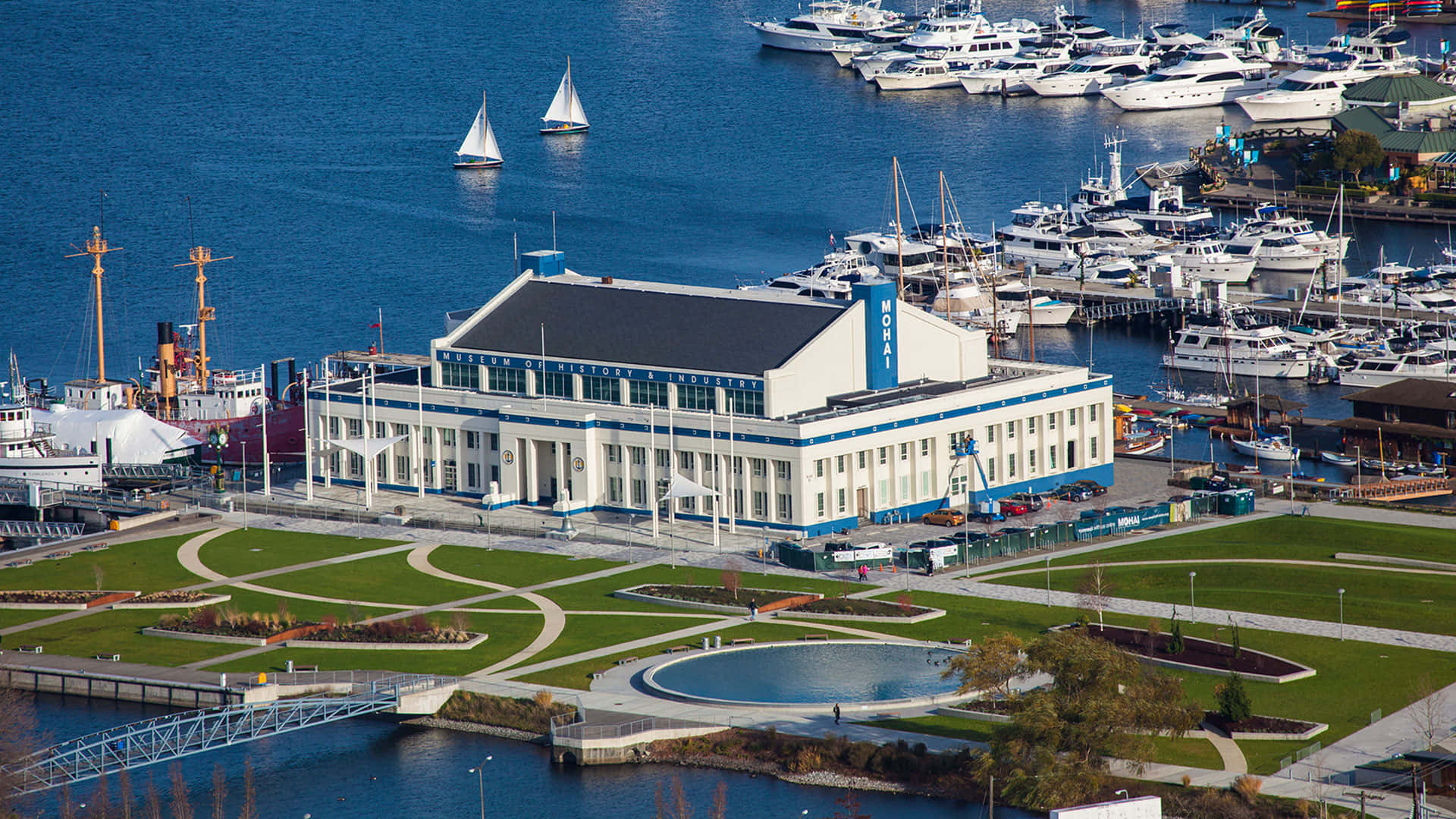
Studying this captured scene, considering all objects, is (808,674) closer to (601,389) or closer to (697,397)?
(697,397)

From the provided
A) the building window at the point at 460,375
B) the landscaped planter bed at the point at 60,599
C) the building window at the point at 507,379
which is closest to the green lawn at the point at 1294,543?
the building window at the point at 507,379

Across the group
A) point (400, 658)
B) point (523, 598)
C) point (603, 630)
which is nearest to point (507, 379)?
point (523, 598)

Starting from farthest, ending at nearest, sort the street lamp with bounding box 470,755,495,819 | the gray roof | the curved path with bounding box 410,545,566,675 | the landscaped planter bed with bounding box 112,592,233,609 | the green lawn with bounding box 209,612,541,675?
the gray roof → the landscaped planter bed with bounding box 112,592,233,609 → the curved path with bounding box 410,545,566,675 → the green lawn with bounding box 209,612,541,675 → the street lamp with bounding box 470,755,495,819

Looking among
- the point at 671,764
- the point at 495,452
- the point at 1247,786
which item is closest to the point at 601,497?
the point at 495,452

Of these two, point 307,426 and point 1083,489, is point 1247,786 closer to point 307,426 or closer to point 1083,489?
point 1083,489

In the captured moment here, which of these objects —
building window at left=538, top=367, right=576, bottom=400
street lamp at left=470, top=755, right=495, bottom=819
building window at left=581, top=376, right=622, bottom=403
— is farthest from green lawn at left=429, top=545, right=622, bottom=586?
street lamp at left=470, top=755, right=495, bottom=819

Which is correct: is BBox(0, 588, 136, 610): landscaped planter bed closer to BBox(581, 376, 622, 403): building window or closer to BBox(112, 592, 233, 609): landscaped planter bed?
BBox(112, 592, 233, 609): landscaped planter bed
